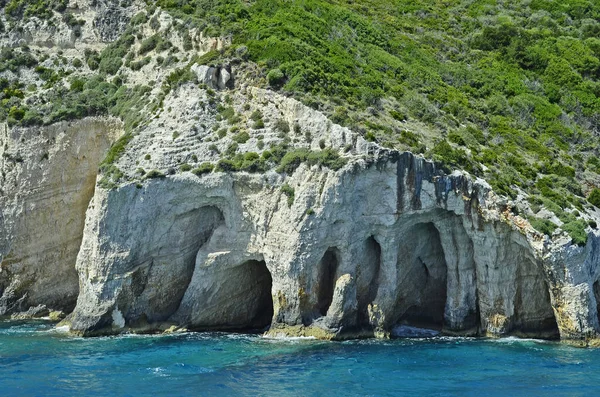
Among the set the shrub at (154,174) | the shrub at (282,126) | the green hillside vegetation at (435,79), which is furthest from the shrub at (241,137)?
the shrub at (154,174)

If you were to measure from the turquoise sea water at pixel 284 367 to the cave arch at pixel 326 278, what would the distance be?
2436mm

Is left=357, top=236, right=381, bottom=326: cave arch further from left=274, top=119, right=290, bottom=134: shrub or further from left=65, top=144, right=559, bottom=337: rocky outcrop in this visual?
left=274, top=119, right=290, bottom=134: shrub

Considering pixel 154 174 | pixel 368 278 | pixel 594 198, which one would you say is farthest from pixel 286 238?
pixel 594 198

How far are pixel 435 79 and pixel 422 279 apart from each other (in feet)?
60.6

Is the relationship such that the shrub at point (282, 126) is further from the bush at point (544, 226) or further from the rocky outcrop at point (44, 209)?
the bush at point (544, 226)

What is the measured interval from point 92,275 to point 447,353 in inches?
714

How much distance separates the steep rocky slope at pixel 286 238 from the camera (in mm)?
41031

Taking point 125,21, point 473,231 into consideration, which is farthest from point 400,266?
point 125,21

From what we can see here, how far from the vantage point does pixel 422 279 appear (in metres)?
44.4

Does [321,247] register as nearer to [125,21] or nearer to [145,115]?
[145,115]

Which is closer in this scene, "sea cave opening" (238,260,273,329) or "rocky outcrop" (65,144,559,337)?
"rocky outcrop" (65,144,559,337)

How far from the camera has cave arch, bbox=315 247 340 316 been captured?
41812mm

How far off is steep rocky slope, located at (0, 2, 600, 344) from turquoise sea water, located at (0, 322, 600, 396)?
182cm

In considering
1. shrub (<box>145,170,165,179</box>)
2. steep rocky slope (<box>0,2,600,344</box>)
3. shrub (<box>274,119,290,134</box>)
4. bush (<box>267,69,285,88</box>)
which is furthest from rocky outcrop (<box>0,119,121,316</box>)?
shrub (<box>274,119,290,134</box>)
